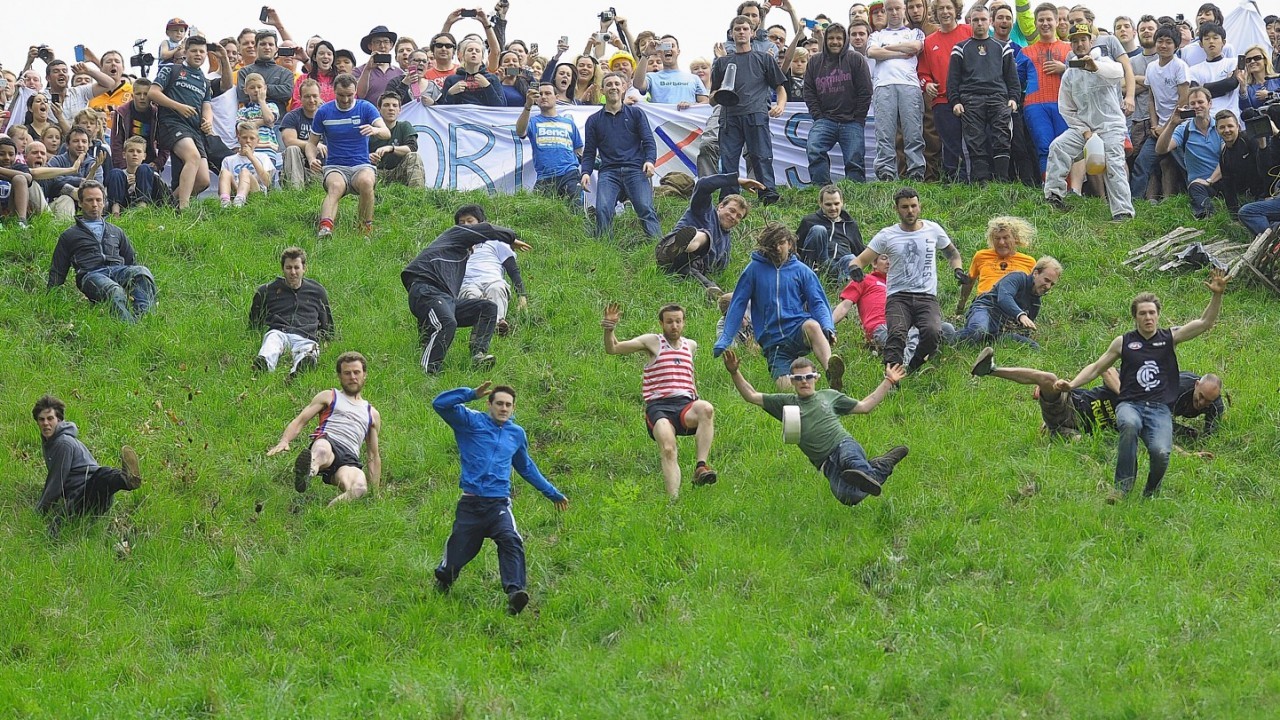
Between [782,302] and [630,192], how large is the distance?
5339 millimetres

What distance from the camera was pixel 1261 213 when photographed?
1717cm

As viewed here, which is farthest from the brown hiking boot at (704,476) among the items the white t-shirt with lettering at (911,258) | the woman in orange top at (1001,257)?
the woman in orange top at (1001,257)

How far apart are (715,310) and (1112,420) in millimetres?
4961

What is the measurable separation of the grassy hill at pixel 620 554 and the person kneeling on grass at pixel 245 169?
134 inches

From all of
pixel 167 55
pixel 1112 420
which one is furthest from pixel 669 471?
pixel 167 55

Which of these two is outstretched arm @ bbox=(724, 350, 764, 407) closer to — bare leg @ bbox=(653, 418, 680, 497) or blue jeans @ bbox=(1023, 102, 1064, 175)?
bare leg @ bbox=(653, 418, 680, 497)

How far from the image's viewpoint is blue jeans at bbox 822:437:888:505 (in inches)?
459

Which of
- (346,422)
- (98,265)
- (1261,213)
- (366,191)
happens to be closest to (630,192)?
(366,191)

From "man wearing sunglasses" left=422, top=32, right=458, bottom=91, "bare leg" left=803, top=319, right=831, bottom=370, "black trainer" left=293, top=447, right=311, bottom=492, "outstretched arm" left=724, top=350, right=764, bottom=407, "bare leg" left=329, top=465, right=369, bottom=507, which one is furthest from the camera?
"man wearing sunglasses" left=422, top=32, right=458, bottom=91

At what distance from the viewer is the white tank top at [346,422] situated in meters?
12.9

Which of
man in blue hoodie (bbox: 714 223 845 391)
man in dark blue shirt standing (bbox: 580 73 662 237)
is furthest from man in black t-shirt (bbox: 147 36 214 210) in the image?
man in blue hoodie (bbox: 714 223 845 391)

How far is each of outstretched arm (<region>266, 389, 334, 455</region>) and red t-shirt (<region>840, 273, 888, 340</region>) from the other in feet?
18.1

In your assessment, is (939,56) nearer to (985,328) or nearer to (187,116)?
(985,328)

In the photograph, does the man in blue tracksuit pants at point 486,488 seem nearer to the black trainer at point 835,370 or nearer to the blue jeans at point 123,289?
the black trainer at point 835,370
